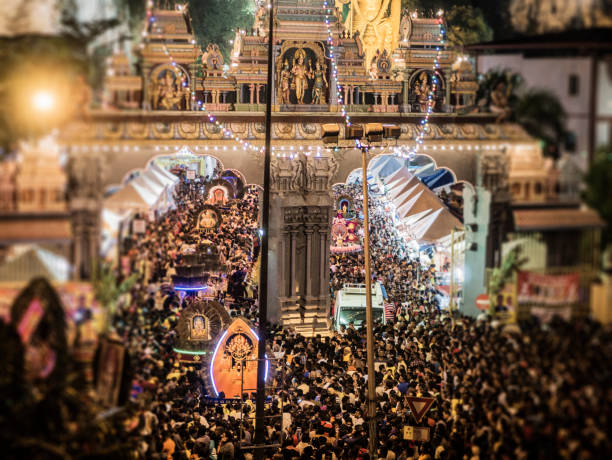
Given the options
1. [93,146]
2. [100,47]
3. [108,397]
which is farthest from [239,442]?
[100,47]

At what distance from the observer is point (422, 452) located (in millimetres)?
9180

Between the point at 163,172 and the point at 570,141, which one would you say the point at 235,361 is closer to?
the point at 163,172

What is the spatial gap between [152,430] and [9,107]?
3.99 metres

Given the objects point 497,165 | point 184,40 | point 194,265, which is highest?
point 184,40

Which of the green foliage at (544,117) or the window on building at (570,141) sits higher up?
the green foliage at (544,117)

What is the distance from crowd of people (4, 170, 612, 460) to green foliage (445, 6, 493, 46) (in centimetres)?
311

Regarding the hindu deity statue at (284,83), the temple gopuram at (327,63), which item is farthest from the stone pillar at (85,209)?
the hindu deity statue at (284,83)

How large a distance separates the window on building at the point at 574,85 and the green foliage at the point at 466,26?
156cm

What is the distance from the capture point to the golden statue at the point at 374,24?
12.9 m

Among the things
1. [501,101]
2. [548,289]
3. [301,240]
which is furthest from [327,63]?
[548,289]

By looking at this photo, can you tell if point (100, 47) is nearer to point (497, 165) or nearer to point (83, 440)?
point (83, 440)

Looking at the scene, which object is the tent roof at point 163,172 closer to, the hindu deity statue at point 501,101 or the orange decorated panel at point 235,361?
the orange decorated panel at point 235,361

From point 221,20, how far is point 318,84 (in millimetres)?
2368

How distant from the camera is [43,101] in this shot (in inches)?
199
